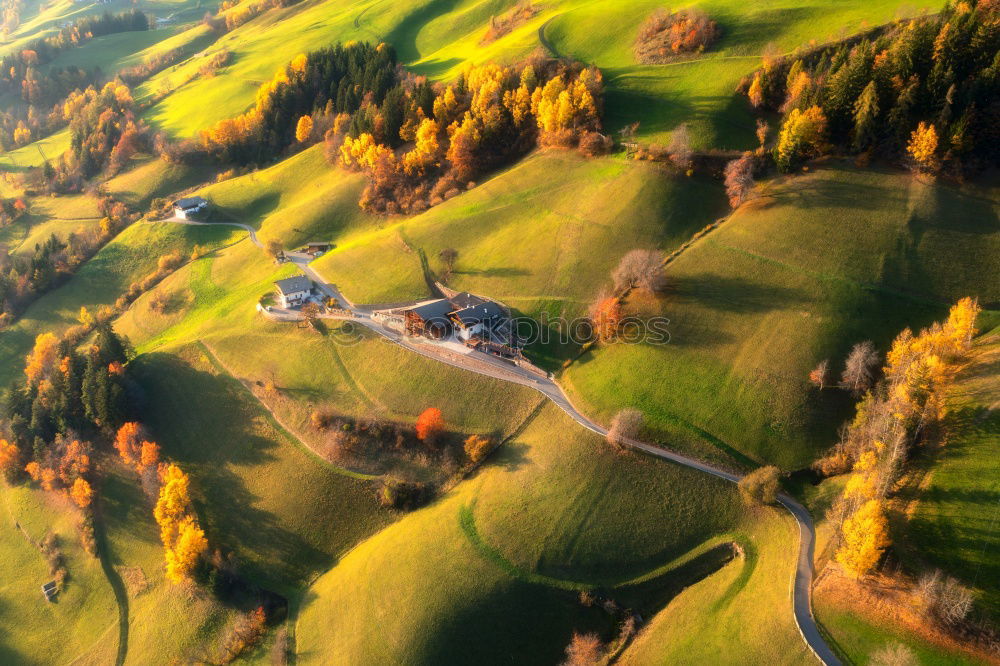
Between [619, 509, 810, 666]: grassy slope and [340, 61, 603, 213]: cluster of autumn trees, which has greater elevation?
[340, 61, 603, 213]: cluster of autumn trees

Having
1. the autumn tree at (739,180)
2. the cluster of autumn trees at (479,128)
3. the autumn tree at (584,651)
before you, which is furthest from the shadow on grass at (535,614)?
the cluster of autumn trees at (479,128)

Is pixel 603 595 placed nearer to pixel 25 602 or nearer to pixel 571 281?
pixel 571 281

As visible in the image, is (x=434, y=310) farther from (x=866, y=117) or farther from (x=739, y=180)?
(x=866, y=117)

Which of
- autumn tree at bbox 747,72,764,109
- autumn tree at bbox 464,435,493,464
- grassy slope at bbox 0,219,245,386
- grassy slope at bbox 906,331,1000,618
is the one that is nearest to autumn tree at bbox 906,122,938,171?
autumn tree at bbox 747,72,764,109

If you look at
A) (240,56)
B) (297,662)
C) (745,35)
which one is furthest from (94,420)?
(240,56)

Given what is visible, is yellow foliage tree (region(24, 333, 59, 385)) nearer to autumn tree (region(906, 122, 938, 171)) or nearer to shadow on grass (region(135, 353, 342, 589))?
shadow on grass (region(135, 353, 342, 589))
